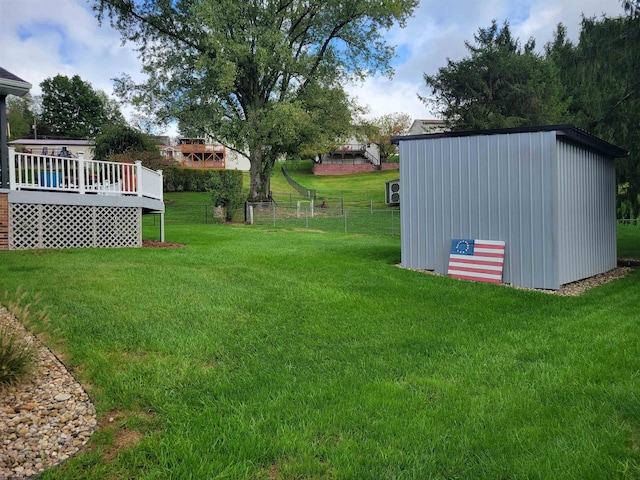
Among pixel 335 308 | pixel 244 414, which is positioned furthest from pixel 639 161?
pixel 244 414

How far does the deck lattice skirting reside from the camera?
33.2 feet

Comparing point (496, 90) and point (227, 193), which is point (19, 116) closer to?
point (227, 193)

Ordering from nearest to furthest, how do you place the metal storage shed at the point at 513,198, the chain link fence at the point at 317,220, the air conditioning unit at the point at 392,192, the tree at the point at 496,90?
the metal storage shed at the point at 513,198
the chain link fence at the point at 317,220
the tree at the point at 496,90
the air conditioning unit at the point at 392,192

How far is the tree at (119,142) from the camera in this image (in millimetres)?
30312

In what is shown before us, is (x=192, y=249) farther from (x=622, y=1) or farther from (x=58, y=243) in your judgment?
(x=622, y=1)

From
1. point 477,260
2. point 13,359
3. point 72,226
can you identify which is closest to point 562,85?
point 477,260

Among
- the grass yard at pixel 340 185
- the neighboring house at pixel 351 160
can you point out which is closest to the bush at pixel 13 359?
the grass yard at pixel 340 185

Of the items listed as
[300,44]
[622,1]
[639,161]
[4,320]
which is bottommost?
[4,320]

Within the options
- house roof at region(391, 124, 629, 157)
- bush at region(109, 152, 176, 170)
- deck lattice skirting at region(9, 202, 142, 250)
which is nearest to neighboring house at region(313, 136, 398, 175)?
bush at region(109, 152, 176, 170)

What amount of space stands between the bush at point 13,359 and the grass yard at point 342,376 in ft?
1.36

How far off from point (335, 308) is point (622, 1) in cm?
954

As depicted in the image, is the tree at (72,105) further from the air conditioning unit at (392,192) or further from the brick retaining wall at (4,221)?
the brick retaining wall at (4,221)

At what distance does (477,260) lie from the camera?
881cm

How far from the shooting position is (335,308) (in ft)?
19.9
